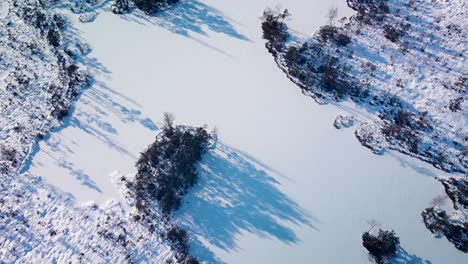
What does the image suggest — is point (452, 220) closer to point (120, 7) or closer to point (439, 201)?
point (439, 201)

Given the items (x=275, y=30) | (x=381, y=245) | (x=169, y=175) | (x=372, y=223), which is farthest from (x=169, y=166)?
(x=275, y=30)

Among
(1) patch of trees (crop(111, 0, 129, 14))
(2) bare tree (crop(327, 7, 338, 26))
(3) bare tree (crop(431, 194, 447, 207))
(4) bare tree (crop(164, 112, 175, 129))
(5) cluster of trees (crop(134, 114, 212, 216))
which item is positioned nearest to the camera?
(5) cluster of trees (crop(134, 114, 212, 216))

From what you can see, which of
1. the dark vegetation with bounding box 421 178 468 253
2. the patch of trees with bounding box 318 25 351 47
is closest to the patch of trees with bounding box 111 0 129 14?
the patch of trees with bounding box 318 25 351 47

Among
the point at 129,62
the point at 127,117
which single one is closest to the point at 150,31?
the point at 129,62

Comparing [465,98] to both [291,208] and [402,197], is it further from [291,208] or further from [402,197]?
[291,208]

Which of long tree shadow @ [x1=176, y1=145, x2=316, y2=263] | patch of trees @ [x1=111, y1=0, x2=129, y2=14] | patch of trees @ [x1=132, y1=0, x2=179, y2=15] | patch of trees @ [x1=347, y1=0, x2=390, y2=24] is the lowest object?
long tree shadow @ [x1=176, y1=145, x2=316, y2=263]

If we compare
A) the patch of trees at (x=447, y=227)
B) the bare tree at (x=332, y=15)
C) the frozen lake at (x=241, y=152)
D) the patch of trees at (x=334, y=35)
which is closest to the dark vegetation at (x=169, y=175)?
the frozen lake at (x=241, y=152)

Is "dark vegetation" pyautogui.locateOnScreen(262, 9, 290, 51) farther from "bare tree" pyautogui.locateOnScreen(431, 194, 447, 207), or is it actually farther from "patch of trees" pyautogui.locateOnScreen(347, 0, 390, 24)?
"bare tree" pyautogui.locateOnScreen(431, 194, 447, 207)
